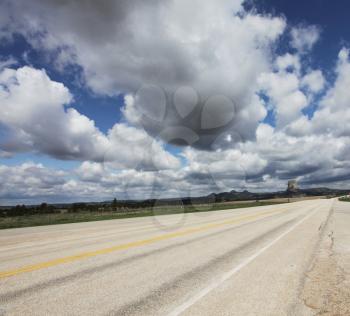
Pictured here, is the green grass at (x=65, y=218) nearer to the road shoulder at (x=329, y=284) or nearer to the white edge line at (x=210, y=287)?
the white edge line at (x=210, y=287)

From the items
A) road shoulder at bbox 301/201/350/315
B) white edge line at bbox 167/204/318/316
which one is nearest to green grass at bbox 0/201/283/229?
white edge line at bbox 167/204/318/316

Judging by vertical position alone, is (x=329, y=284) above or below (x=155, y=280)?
below

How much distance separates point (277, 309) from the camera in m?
4.89

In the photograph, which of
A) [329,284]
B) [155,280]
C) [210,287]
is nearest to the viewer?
[210,287]

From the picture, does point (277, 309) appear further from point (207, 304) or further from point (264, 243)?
point (264, 243)

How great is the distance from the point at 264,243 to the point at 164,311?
8171mm

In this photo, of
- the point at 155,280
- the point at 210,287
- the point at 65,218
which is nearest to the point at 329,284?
the point at 210,287

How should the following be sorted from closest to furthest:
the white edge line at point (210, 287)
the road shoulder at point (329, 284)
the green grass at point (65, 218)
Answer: the white edge line at point (210, 287), the road shoulder at point (329, 284), the green grass at point (65, 218)

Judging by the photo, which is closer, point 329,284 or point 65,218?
point 329,284

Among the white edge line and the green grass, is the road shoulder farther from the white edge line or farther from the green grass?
the green grass

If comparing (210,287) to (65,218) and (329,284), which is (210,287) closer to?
(329,284)

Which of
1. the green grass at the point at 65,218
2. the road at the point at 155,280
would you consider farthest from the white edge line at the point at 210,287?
the green grass at the point at 65,218

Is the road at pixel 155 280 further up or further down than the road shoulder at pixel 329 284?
further up

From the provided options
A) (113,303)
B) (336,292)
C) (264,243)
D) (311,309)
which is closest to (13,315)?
(113,303)
